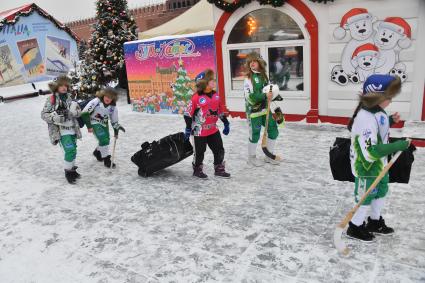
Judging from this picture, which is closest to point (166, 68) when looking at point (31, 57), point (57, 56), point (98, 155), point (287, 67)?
point (287, 67)

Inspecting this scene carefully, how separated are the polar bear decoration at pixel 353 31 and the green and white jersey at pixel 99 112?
15.5 feet

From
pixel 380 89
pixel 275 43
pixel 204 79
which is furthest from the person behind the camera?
pixel 275 43

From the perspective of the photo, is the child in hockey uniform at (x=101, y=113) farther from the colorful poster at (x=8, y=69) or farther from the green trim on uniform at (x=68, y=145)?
the colorful poster at (x=8, y=69)

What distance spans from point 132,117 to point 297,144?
553 cm

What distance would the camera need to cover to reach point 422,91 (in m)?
7.23

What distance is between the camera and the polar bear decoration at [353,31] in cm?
740

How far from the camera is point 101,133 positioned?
21.6 ft

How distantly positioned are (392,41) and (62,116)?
6042 millimetres

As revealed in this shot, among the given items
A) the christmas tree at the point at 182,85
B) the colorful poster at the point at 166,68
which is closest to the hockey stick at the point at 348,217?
the colorful poster at the point at 166,68

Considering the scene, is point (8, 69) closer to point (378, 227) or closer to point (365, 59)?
point (365, 59)

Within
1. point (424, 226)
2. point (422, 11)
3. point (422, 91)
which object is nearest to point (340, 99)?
point (422, 91)

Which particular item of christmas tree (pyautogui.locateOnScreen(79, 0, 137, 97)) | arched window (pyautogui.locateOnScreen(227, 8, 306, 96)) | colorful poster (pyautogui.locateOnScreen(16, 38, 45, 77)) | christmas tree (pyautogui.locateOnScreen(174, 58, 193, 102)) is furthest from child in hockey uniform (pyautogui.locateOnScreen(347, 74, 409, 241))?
colorful poster (pyautogui.locateOnScreen(16, 38, 45, 77))

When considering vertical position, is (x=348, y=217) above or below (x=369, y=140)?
below

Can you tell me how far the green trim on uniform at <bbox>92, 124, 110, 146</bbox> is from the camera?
6.51 metres
